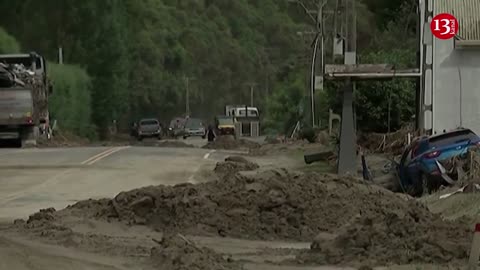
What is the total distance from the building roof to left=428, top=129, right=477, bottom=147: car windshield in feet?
32.0

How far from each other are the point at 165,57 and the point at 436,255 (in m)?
96.7

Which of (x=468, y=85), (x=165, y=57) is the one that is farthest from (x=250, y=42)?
(x=468, y=85)

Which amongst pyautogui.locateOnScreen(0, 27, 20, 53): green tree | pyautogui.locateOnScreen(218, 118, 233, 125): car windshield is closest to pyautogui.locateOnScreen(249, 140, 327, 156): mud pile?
pyautogui.locateOnScreen(0, 27, 20, 53): green tree

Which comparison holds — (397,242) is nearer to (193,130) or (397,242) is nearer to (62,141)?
(62,141)

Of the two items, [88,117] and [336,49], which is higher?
[336,49]

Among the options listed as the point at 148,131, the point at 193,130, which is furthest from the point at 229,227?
the point at 193,130

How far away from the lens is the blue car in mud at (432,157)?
853 inches

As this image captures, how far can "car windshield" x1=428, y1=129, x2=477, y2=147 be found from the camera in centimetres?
2209

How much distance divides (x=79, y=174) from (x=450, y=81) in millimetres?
12371

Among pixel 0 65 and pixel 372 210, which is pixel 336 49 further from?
pixel 372 210

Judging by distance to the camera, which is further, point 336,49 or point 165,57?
point 165,57

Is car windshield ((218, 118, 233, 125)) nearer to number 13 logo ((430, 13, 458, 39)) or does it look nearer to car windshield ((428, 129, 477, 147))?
number 13 logo ((430, 13, 458, 39))

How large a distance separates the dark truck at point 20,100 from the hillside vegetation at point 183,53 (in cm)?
1441

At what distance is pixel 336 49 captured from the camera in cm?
3847
